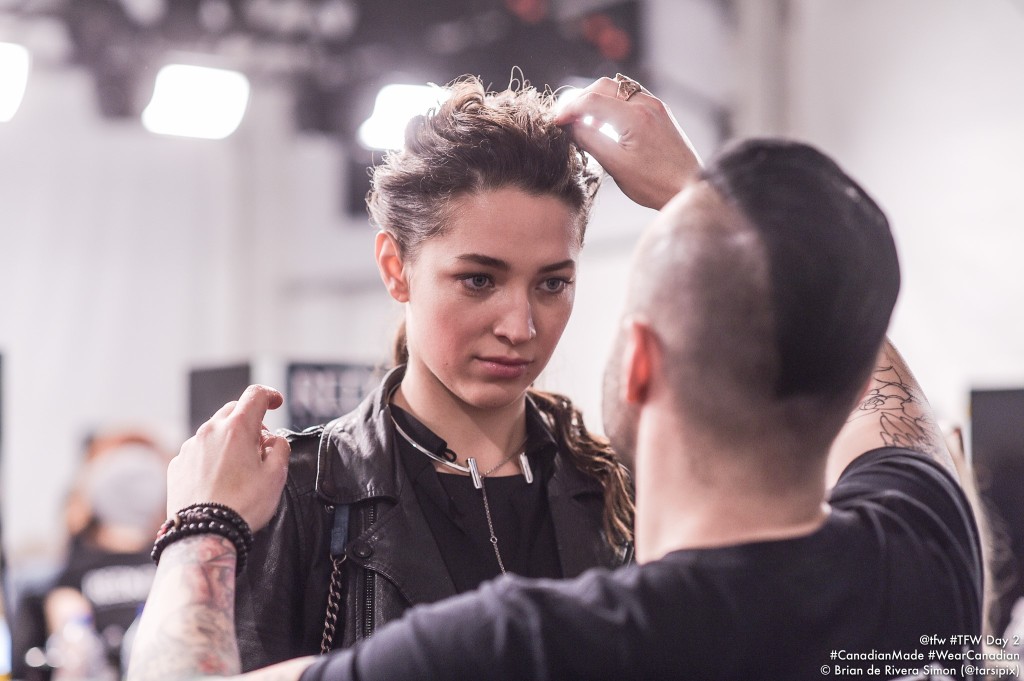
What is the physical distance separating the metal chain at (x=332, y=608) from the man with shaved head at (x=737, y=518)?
32 centimetres

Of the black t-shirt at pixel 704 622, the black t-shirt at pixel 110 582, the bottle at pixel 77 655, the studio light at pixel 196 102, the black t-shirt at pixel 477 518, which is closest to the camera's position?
the black t-shirt at pixel 704 622

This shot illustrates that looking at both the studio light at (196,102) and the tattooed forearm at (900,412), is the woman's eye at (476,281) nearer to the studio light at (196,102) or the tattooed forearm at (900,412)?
the tattooed forearm at (900,412)

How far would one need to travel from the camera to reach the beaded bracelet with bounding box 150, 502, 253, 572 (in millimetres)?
1107

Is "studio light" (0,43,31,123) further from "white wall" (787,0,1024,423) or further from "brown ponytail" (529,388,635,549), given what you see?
"white wall" (787,0,1024,423)

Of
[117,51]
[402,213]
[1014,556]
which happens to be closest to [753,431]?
[402,213]

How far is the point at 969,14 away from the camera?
15.4 ft

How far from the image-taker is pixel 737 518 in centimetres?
94

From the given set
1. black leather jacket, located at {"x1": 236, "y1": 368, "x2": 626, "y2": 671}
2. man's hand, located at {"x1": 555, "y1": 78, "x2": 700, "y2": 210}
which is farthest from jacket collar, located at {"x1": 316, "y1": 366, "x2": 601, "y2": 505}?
man's hand, located at {"x1": 555, "y1": 78, "x2": 700, "y2": 210}

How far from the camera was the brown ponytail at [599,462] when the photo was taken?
1.56 m

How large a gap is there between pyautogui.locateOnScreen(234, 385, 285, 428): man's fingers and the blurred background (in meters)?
3.32

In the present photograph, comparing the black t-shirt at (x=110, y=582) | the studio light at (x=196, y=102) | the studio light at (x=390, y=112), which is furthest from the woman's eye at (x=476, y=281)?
the studio light at (x=196, y=102)

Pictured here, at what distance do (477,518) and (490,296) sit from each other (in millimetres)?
327

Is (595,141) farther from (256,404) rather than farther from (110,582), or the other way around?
(110,582)

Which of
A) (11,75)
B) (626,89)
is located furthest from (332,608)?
(11,75)
